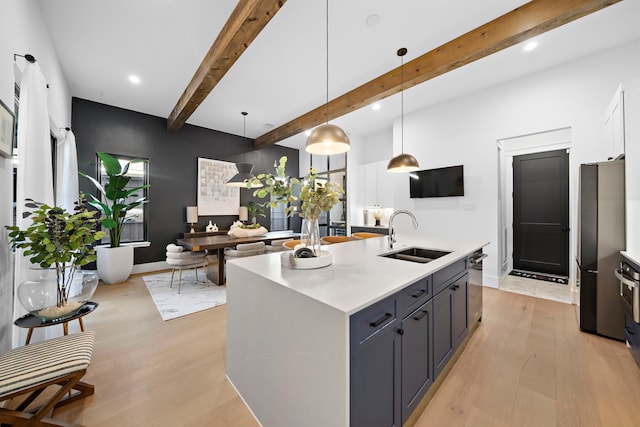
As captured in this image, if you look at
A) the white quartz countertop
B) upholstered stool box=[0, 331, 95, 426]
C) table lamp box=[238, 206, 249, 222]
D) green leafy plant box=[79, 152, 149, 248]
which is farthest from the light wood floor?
table lamp box=[238, 206, 249, 222]

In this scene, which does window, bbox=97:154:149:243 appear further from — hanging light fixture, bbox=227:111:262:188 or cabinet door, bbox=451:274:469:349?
cabinet door, bbox=451:274:469:349

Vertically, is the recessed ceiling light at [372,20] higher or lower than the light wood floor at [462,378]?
higher

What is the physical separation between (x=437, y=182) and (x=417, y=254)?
242 centimetres

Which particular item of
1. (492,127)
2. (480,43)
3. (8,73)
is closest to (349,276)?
(8,73)

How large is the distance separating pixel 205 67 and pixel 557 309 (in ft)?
17.3

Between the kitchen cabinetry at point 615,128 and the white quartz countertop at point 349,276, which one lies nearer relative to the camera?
the white quartz countertop at point 349,276

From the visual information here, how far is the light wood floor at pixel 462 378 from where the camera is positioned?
151 cm

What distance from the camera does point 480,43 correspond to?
2.57 m

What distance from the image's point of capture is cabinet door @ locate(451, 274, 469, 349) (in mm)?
1933

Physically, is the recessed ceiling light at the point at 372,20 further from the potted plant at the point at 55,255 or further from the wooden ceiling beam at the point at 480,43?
the potted plant at the point at 55,255

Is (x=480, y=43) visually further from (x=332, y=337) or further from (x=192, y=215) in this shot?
(x=192, y=215)

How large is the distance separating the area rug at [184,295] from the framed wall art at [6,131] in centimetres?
204

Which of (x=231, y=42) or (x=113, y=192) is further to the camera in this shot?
(x=113, y=192)

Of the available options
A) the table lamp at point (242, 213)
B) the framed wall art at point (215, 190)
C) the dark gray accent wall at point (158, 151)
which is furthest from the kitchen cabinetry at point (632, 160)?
the dark gray accent wall at point (158, 151)
